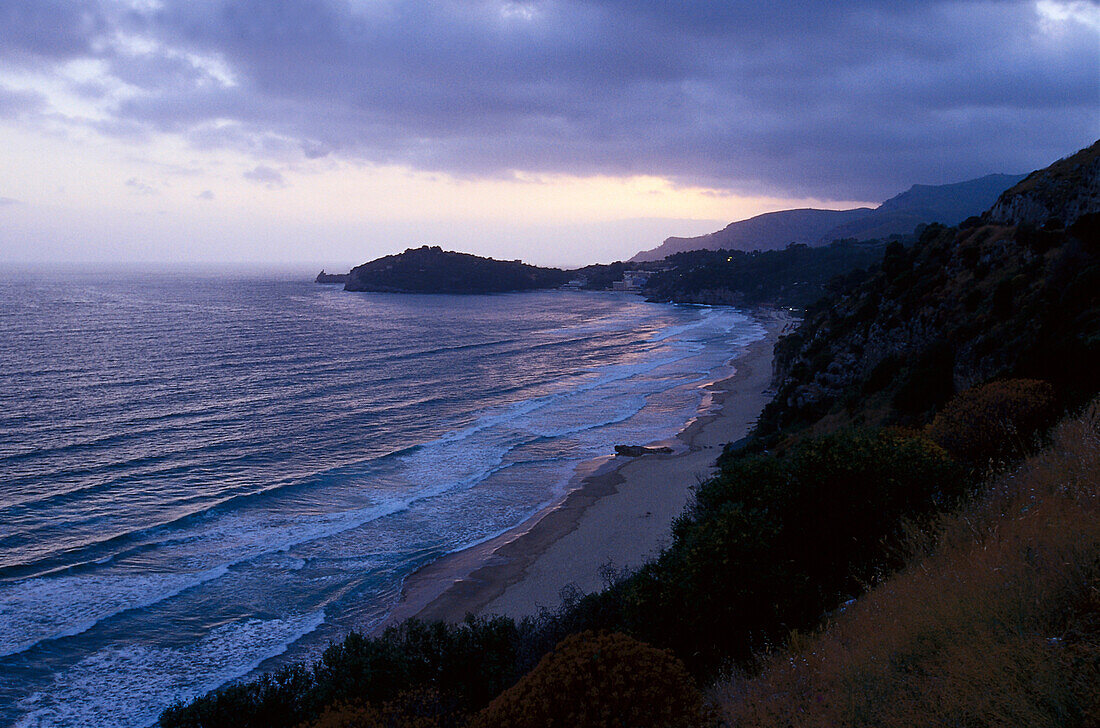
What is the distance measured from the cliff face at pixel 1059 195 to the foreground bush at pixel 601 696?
25.5 metres

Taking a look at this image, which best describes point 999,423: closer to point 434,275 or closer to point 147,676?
point 147,676

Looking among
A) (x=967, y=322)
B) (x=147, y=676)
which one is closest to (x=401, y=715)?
(x=147, y=676)

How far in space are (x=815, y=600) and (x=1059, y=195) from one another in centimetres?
2455

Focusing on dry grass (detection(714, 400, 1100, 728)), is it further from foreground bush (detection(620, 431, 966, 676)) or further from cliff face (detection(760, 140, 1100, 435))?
cliff face (detection(760, 140, 1100, 435))

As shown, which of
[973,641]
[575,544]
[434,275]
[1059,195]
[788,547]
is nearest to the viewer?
[973,641]

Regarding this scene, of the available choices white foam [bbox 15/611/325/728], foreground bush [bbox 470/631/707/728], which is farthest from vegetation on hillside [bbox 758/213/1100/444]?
white foam [bbox 15/611/325/728]

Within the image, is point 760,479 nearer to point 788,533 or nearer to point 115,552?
point 788,533

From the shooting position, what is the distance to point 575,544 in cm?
2231

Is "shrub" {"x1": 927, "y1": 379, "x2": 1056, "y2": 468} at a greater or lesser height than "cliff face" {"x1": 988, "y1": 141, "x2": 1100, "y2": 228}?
lesser

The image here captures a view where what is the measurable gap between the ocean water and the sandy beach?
1203mm

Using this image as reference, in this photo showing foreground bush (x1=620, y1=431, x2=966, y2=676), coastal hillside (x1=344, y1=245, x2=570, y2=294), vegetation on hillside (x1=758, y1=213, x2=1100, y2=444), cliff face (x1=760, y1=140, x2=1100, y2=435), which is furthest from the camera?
coastal hillside (x1=344, y1=245, x2=570, y2=294)

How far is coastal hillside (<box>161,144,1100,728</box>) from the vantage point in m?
5.82

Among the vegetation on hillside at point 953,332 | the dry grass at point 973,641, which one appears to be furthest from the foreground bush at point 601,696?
the vegetation on hillside at point 953,332

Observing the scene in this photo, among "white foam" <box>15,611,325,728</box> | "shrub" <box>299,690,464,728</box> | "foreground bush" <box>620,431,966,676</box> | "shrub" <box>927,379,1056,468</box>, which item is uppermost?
"shrub" <box>927,379,1056,468</box>
